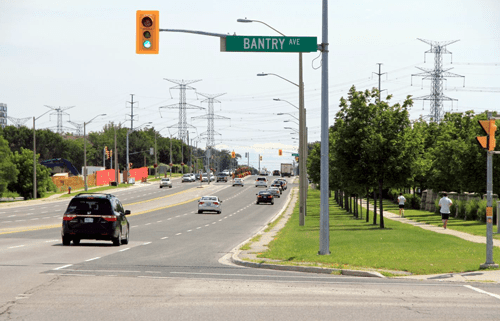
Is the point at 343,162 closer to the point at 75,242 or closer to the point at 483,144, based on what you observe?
the point at 75,242

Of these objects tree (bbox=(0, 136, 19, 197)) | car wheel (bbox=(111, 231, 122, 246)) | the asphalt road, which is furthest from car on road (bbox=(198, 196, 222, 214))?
the asphalt road

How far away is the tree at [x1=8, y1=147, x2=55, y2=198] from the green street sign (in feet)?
224

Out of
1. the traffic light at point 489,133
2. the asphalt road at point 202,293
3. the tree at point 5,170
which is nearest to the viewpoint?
the asphalt road at point 202,293

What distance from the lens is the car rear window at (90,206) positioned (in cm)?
2403

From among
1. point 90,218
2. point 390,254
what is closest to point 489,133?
point 390,254

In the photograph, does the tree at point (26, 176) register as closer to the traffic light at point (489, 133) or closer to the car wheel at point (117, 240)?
the car wheel at point (117, 240)

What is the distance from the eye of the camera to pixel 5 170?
78562 mm

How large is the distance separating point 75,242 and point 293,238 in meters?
9.11

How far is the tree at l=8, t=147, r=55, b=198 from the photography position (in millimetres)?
84062

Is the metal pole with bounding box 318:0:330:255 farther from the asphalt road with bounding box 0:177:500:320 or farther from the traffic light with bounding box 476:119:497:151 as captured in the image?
the traffic light with bounding box 476:119:497:151

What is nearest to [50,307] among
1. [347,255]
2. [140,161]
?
[347,255]

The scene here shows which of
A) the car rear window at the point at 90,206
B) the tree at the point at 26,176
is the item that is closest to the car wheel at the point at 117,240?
the car rear window at the point at 90,206

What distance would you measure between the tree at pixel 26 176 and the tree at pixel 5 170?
316 centimetres

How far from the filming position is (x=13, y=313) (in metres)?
10.1
